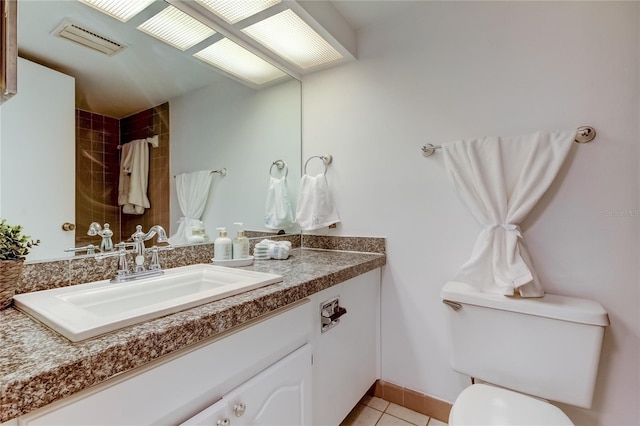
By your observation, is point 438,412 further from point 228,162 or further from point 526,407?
point 228,162

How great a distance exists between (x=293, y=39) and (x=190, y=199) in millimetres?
1015

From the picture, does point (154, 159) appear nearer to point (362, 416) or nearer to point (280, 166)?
point (280, 166)

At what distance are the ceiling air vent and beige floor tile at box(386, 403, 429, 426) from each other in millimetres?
2037

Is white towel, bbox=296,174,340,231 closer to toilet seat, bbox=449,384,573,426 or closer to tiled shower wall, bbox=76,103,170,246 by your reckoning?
tiled shower wall, bbox=76,103,170,246

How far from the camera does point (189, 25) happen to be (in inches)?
50.8

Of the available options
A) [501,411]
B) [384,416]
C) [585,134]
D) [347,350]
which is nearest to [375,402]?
[384,416]

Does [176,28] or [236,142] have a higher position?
[176,28]

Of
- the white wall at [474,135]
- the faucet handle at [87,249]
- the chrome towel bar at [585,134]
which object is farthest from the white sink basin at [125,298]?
the chrome towel bar at [585,134]

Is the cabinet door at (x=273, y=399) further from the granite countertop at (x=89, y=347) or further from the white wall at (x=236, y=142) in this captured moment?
Answer: the white wall at (x=236, y=142)

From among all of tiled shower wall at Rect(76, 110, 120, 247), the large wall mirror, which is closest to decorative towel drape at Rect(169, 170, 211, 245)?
the large wall mirror

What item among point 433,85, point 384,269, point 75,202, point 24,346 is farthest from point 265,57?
point 24,346

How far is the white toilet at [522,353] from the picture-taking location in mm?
937

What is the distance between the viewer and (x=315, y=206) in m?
1.70

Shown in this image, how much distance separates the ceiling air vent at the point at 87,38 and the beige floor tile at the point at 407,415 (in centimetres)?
204
